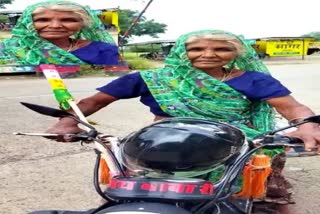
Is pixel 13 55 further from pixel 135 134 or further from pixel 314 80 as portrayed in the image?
pixel 314 80

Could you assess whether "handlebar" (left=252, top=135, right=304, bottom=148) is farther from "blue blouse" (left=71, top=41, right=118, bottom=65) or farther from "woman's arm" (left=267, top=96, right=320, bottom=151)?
"blue blouse" (left=71, top=41, right=118, bottom=65)

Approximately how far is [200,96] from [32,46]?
3.00ft

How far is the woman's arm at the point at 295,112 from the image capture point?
2.46 m

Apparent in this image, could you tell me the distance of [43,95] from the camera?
11766 mm

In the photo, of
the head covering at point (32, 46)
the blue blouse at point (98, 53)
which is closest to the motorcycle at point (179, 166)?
the head covering at point (32, 46)

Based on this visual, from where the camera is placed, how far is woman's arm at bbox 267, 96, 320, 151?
97.0 inches

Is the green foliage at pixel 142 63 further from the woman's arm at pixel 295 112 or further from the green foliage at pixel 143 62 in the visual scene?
the woman's arm at pixel 295 112

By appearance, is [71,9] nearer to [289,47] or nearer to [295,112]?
[295,112]

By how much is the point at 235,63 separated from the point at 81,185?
2261 millimetres

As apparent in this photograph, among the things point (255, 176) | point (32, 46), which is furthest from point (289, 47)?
point (255, 176)

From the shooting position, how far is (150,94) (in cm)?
335

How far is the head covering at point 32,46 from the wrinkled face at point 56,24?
32mm

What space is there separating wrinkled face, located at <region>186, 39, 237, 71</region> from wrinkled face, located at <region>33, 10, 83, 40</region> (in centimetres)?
70

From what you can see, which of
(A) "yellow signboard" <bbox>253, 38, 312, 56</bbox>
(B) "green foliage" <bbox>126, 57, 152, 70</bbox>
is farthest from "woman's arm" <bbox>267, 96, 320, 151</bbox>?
(A) "yellow signboard" <bbox>253, 38, 312, 56</bbox>
